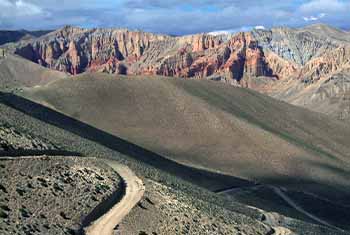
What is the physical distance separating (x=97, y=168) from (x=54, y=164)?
408cm

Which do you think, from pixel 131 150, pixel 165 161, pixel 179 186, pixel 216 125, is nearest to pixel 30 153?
pixel 179 186

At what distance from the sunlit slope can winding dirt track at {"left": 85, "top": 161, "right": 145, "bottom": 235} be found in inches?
2461

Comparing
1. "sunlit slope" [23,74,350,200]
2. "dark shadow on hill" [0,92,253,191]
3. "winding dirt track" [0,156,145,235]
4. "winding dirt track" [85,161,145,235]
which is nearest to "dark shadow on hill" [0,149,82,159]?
"winding dirt track" [0,156,145,235]

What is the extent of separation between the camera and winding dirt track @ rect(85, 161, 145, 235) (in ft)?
124

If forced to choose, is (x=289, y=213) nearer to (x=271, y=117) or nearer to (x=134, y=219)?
(x=134, y=219)

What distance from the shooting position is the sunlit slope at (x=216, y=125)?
119562 mm

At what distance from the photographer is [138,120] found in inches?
5576

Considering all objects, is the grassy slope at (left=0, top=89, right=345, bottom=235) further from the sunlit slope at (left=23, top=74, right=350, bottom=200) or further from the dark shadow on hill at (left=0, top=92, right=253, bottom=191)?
the sunlit slope at (left=23, top=74, right=350, bottom=200)

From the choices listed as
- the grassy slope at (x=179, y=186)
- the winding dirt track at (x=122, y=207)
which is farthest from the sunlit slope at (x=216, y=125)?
the winding dirt track at (x=122, y=207)

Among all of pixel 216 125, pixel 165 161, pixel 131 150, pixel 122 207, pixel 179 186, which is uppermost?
pixel 122 207

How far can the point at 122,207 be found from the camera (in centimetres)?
4184

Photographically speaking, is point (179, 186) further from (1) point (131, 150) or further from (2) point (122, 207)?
(1) point (131, 150)

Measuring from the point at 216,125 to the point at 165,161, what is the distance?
136ft

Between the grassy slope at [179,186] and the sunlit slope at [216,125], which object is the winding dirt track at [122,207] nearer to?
the grassy slope at [179,186]
